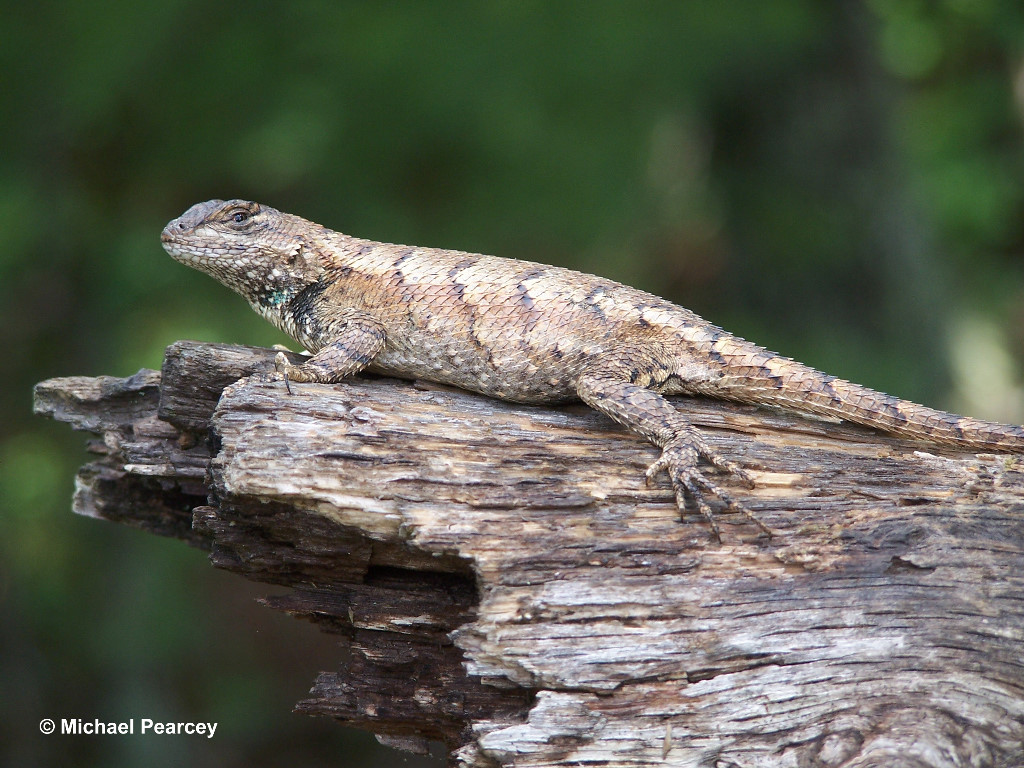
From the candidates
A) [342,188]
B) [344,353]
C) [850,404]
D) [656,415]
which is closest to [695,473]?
[656,415]

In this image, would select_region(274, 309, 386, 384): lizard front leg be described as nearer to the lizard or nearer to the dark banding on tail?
the lizard

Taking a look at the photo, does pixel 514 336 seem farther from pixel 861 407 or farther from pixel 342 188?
pixel 342 188

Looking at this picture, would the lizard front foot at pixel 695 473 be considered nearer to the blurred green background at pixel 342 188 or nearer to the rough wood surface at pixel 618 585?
the rough wood surface at pixel 618 585

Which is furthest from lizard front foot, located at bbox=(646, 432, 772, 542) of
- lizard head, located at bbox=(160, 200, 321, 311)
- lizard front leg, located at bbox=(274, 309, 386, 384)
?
lizard head, located at bbox=(160, 200, 321, 311)

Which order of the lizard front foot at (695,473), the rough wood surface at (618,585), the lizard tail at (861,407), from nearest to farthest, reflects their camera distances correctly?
the rough wood surface at (618,585), the lizard front foot at (695,473), the lizard tail at (861,407)

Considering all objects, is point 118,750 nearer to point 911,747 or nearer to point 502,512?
point 502,512

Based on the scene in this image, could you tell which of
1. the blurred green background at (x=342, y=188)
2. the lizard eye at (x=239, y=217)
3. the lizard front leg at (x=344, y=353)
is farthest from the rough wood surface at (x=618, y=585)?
the blurred green background at (x=342, y=188)

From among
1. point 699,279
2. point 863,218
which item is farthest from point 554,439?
point 699,279
